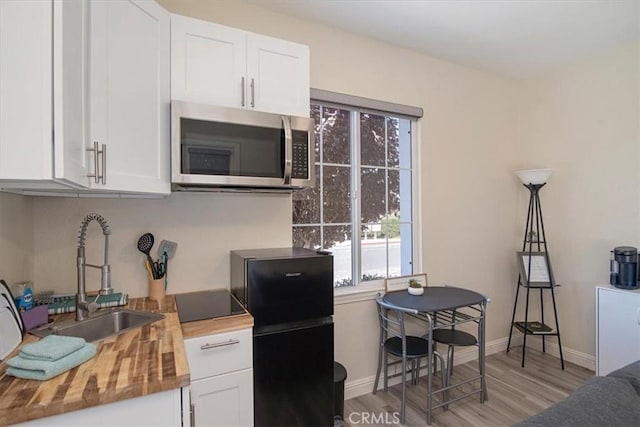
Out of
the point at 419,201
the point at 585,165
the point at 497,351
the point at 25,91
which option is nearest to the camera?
the point at 25,91

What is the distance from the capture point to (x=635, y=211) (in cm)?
264

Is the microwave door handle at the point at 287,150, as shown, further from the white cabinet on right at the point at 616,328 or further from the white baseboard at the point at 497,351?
the white cabinet on right at the point at 616,328

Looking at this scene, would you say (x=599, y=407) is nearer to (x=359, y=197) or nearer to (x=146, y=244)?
(x=359, y=197)

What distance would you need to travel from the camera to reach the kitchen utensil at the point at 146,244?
181 centimetres

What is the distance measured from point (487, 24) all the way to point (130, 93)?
2.36 meters

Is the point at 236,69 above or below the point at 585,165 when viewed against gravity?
above

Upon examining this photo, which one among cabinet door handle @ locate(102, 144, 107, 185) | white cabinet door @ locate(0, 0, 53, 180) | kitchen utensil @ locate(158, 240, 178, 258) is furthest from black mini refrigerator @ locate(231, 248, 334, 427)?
white cabinet door @ locate(0, 0, 53, 180)

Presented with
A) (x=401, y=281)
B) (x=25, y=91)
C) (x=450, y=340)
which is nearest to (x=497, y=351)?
(x=450, y=340)

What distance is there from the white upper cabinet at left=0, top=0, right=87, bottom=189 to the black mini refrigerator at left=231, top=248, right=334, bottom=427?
927 mm

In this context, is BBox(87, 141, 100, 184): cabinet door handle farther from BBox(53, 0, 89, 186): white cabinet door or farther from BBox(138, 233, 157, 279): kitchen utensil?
BBox(138, 233, 157, 279): kitchen utensil

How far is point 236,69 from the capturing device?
176cm

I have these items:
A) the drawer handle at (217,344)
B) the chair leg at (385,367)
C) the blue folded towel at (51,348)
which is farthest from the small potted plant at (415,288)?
the blue folded towel at (51,348)

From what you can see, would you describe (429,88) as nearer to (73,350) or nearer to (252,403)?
(252,403)

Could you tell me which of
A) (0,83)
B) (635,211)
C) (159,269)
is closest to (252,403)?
(159,269)
